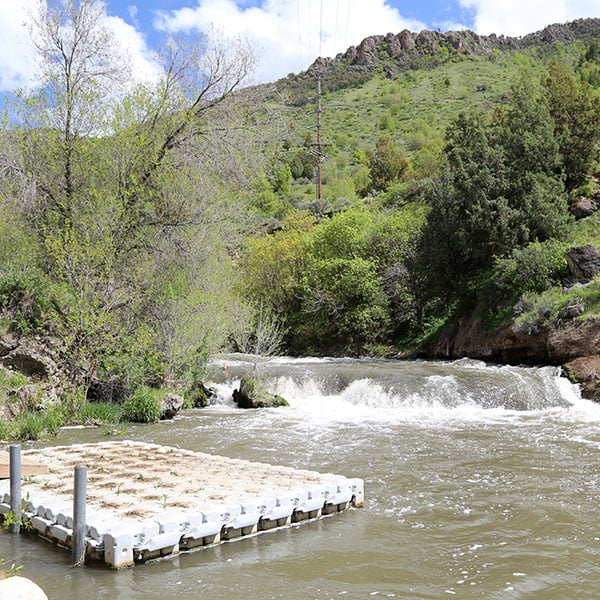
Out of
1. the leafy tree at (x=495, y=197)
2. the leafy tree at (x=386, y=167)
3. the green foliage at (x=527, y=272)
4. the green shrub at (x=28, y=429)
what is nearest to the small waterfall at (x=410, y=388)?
the green foliage at (x=527, y=272)

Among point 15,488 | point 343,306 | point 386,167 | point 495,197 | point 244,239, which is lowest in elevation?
point 15,488

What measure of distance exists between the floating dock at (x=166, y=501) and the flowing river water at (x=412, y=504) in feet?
0.66

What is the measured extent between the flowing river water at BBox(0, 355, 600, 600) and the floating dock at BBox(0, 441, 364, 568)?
0.20 metres

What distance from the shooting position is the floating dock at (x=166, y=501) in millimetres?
7043

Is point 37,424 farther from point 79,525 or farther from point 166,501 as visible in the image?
point 79,525

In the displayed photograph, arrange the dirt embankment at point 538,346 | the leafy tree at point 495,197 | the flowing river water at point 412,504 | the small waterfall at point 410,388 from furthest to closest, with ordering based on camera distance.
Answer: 1. the leafy tree at point 495,197
2. the dirt embankment at point 538,346
3. the small waterfall at point 410,388
4. the flowing river water at point 412,504

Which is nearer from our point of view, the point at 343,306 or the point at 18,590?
the point at 18,590

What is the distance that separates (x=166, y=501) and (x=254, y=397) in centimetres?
1240

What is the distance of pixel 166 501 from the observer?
8086mm

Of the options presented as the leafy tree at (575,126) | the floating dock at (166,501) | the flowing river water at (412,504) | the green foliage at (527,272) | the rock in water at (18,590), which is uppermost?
the leafy tree at (575,126)

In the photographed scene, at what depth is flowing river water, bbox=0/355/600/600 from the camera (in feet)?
21.6

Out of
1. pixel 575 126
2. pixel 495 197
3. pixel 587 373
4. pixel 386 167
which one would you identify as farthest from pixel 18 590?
pixel 386 167

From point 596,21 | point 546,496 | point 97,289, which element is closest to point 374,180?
point 97,289

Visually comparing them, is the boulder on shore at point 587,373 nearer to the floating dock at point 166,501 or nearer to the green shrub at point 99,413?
the floating dock at point 166,501
